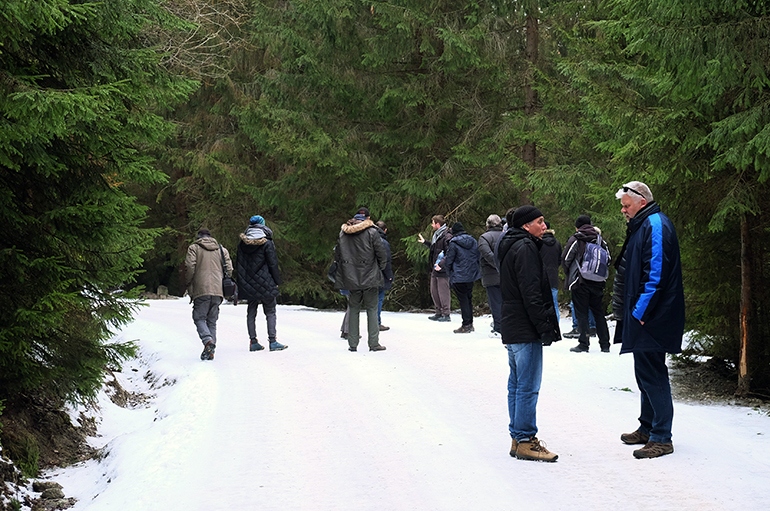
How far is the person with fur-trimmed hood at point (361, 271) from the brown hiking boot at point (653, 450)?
6.39 meters

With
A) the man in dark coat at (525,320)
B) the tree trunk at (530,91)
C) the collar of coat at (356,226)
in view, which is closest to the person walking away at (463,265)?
the collar of coat at (356,226)

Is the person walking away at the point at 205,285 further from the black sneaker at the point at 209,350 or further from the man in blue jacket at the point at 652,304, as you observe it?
the man in blue jacket at the point at 652,304

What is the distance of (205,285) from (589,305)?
6.10 m

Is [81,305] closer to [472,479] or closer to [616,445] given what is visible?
[472,479]

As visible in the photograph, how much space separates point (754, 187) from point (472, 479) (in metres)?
4.70

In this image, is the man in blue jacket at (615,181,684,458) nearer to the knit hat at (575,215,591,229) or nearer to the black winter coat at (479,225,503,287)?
A: the knit hat at (575,215,591,229)

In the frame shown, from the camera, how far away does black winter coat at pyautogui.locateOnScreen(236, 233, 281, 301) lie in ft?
41.2

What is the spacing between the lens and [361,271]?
39.9 feet

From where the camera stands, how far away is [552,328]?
6.18m

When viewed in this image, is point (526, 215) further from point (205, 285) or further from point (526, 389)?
point (205, 285)

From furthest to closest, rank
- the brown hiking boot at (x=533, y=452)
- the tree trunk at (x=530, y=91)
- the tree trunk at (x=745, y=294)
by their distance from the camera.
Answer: the tree trunk at (x=530, y=91), the tree trunk at (x=745, y=294), the brown hiking boot at (x=533, y=452)

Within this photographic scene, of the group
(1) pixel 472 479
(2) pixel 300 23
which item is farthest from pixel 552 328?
(2) pixel 300 23

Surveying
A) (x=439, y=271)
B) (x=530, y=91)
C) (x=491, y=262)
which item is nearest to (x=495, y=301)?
(x=491, y=262)

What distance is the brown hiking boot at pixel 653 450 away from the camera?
6.11 meters
